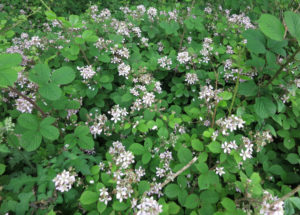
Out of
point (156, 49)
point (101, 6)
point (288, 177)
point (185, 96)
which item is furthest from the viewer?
point (101, 6)

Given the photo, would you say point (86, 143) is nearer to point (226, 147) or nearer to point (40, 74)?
point (40, 74)

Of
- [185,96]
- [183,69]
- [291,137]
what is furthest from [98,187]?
[291,137]

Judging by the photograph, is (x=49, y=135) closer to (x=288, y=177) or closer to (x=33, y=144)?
(x=33, y=144)

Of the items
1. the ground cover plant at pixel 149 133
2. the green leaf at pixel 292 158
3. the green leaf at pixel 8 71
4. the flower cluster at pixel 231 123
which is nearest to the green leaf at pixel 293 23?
the ground cover plant at pixel 149 133

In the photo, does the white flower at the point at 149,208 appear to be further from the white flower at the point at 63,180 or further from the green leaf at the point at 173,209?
the white flower at the point at 63,180

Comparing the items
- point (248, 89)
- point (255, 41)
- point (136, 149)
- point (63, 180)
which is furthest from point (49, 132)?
point (255, 41)
